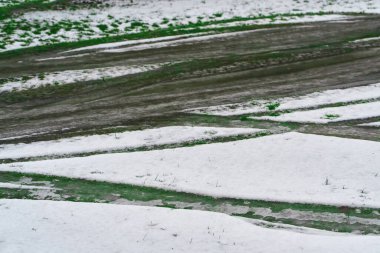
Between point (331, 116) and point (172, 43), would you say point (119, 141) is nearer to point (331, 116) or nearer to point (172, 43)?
point (331, 116)

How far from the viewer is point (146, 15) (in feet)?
90.8

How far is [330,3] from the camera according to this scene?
31.1 metres

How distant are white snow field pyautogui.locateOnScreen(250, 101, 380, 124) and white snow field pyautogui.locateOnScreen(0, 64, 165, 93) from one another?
6.54 meters

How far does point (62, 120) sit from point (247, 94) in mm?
6641

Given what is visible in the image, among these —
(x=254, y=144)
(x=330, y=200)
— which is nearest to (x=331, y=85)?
(x=254, y=144)

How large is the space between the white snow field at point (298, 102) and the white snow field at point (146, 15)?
415 inches

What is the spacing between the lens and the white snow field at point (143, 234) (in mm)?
9141

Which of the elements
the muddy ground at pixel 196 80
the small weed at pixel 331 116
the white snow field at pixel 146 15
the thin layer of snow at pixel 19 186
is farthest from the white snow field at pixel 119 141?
the white snow field at pixel 146 15

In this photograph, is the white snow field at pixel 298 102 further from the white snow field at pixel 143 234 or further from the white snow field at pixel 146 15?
the white snow field at pixel 146 15

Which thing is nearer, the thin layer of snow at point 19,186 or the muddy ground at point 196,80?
the thin layer of snow at point 19,186

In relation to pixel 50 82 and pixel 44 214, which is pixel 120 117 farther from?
pixel 44 214

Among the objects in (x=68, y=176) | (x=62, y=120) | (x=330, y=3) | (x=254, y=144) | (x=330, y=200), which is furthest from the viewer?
(x=330, y=3)

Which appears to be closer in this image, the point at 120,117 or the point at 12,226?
the point at 12,226

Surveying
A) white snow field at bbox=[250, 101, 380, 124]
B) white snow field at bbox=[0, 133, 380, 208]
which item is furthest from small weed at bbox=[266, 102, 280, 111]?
white snow field at bbox=[0, 133, 380, 208]
